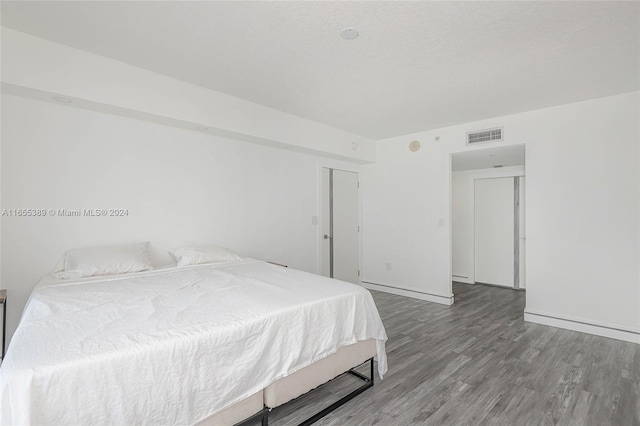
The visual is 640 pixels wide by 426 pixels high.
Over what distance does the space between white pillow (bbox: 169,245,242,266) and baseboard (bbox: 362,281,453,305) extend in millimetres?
2883

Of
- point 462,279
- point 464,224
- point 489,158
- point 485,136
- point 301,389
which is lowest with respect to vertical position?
point 462,279

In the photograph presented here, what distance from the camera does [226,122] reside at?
346 cm

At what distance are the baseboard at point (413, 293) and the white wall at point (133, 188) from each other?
161cm

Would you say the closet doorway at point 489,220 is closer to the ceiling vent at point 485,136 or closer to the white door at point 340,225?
the ceiling vent at point 485,136

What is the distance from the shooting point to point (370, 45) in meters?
2.38

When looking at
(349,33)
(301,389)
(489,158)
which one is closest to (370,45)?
(349,33)

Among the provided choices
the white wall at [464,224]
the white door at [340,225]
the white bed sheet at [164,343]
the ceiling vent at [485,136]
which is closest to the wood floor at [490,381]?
the white bed sheet at [164,343]

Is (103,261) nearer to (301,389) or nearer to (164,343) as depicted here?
Answer: (164,343)

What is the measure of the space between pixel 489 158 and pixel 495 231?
5.26 feet

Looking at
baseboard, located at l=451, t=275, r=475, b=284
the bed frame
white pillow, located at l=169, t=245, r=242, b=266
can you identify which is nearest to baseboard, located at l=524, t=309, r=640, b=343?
baseboard, located at l=451, t=275, r=475, b=284

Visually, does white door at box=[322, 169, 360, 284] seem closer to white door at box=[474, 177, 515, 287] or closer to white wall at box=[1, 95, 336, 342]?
white wall at box=[1, 95, 336, 342]

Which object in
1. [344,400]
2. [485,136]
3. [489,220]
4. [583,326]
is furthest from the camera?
[489,220]

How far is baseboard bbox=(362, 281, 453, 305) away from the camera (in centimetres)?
459

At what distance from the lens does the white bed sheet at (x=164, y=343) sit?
3.83 feet
